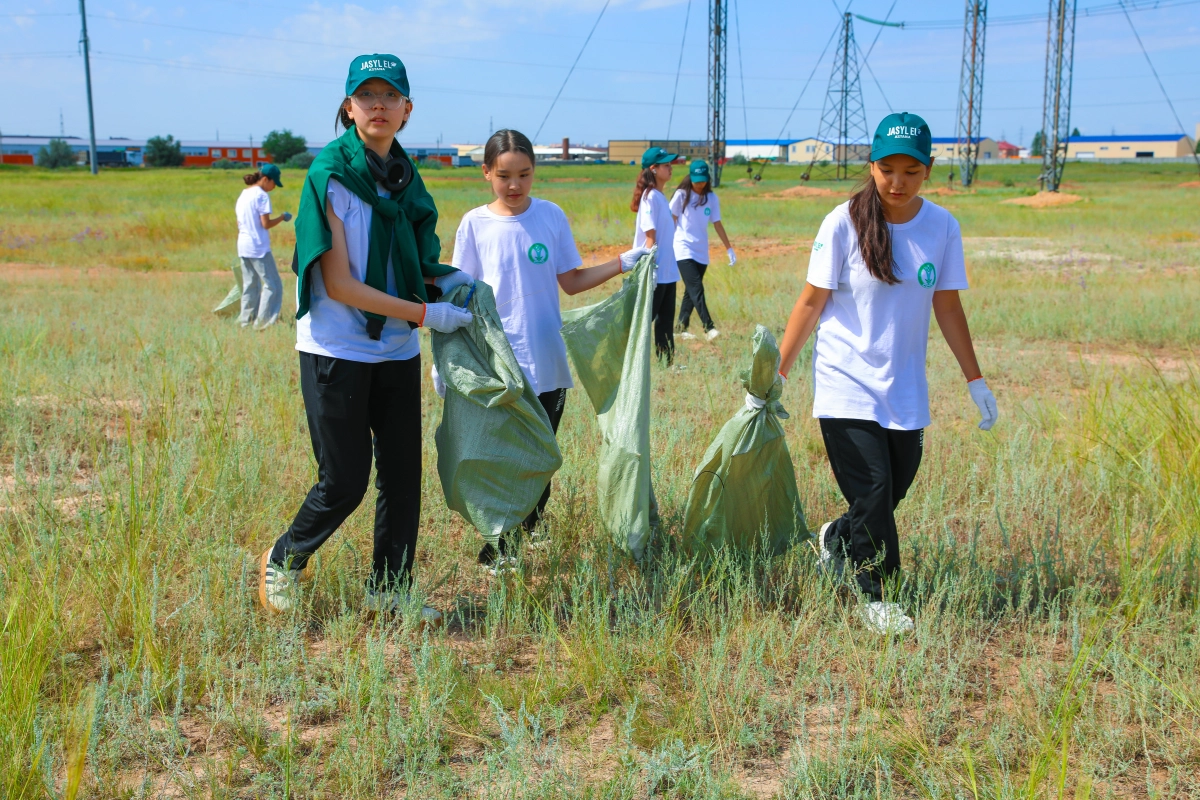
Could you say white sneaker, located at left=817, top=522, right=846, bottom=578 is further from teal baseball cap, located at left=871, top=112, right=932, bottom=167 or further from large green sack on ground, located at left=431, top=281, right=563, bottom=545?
teal baseball cap, located at left=871, top=112, right=932, bottom=167

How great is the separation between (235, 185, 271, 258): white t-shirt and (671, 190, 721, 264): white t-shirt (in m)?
3.77

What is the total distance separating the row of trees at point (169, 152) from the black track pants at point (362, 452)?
7254 cm

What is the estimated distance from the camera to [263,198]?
352 inches

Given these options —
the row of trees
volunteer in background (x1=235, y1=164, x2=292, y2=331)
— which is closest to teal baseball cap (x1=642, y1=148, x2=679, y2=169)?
volunteer in background (x1=235, y1=164, x2=292, y2=331)

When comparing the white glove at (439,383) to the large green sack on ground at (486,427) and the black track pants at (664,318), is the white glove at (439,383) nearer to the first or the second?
the large green sack on ground at (486,427)

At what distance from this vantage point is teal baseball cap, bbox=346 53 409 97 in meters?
2.82

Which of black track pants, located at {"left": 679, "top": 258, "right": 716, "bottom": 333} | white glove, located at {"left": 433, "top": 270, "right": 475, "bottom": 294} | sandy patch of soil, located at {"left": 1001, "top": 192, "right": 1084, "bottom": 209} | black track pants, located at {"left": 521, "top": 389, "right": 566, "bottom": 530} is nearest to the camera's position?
white glove, located at {"left": 433, "top": 270, "right": 475, "bottom": 294}

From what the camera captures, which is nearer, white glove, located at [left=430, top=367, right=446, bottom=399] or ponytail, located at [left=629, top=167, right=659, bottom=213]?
white glove, located at [left=430, top=367, right=446, bottom=399]

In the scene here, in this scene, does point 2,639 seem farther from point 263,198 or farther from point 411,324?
point 263,198

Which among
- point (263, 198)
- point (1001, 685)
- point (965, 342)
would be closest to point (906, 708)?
point (1001, 685)

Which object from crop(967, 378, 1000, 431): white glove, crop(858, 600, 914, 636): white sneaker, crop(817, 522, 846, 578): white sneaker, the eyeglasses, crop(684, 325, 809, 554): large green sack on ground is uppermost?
the eyeglasses

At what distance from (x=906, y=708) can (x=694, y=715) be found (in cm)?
63

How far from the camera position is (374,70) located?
2822 mm

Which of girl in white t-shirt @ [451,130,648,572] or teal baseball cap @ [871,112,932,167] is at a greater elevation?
teal baseball cap @ [871,112,932,167]
